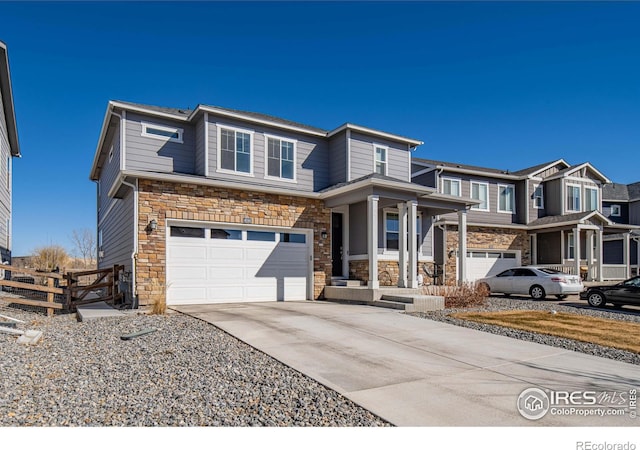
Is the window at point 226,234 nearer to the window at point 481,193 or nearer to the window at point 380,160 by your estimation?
the window at point 380,160

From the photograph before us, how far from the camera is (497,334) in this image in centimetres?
766

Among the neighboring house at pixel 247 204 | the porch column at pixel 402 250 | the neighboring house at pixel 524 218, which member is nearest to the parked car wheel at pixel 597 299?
the neighboring house at pixel 247 204

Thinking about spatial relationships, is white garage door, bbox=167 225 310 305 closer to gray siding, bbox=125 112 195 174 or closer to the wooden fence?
the wooden fence

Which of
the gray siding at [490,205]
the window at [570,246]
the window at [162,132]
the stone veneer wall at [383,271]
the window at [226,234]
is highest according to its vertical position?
the window at [162,132]

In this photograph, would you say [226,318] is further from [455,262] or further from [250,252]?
[455,262]

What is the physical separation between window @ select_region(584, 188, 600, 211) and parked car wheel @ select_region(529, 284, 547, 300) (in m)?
11.1

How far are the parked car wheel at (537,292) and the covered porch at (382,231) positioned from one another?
8.86ft

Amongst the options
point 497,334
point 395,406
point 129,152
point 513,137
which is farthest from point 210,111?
point 513,137

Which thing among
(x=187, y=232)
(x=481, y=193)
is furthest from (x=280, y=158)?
(x=481, y=193)

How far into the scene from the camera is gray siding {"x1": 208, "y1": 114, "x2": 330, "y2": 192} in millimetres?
12648

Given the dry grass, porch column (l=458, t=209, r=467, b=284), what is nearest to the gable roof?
the dry grass

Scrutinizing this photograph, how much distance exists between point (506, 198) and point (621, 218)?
12742 millimetres

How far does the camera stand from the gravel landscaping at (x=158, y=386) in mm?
3611
